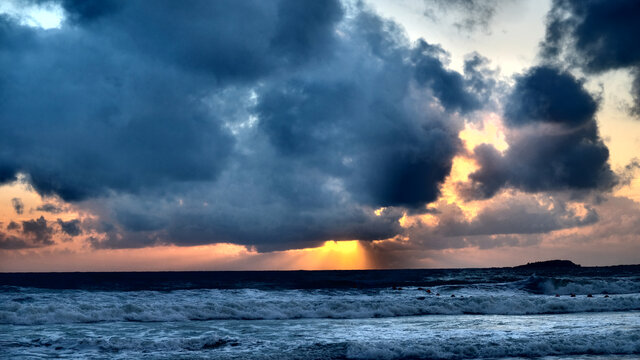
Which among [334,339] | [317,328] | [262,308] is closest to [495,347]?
[334,339]

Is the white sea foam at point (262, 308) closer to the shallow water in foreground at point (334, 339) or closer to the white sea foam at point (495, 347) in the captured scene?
the shallow water in foreground at point (334, 339)

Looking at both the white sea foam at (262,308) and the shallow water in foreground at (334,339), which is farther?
the white sea foam at (262,308)

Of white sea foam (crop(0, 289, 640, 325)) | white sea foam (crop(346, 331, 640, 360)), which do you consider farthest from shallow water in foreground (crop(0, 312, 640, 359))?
white sea foam (crop(0, 289, 640, 325))

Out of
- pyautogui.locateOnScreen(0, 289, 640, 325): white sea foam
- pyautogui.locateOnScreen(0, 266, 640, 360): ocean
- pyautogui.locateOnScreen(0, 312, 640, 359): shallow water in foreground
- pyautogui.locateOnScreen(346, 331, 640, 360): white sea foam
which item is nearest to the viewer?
pyautogui.locateOnScreen(346, 331, 640, 360): white sea foam

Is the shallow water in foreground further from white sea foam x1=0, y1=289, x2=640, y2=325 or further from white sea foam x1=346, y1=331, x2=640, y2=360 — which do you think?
white sea foam x1=0, y1=289, x2=640, y2=325

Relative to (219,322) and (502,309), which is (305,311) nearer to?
(219,322)

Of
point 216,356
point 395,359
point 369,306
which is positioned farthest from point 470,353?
point 369,306

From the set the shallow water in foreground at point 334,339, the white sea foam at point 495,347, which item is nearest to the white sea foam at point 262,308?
the shallow water in foreground at point 334,339

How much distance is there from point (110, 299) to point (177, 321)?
10.3 metres

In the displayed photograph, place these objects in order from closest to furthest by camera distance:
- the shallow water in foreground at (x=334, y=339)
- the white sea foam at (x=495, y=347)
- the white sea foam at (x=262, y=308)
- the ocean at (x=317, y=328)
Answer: the white sea foam at (x=495, y=347) < the shallow water in foreground at (x=334, y=339) < the ocean at (x=317, y=328) < the white sea foam at (x=262, y=308)

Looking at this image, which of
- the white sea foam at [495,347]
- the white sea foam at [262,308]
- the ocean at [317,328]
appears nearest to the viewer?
the white sea foam at [495,347]

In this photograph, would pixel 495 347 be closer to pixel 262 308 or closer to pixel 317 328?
pixel 317 328

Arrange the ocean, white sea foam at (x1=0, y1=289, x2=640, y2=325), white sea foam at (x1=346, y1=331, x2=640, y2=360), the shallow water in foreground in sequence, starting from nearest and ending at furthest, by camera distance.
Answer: white sea foam at (x1=346, y1=331, x2=640, y2=360), the shallow water in foreground, the ocean, white sea foam at (x1=0, y1=289, x2=640, y2=325)

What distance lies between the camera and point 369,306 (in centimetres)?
3081
